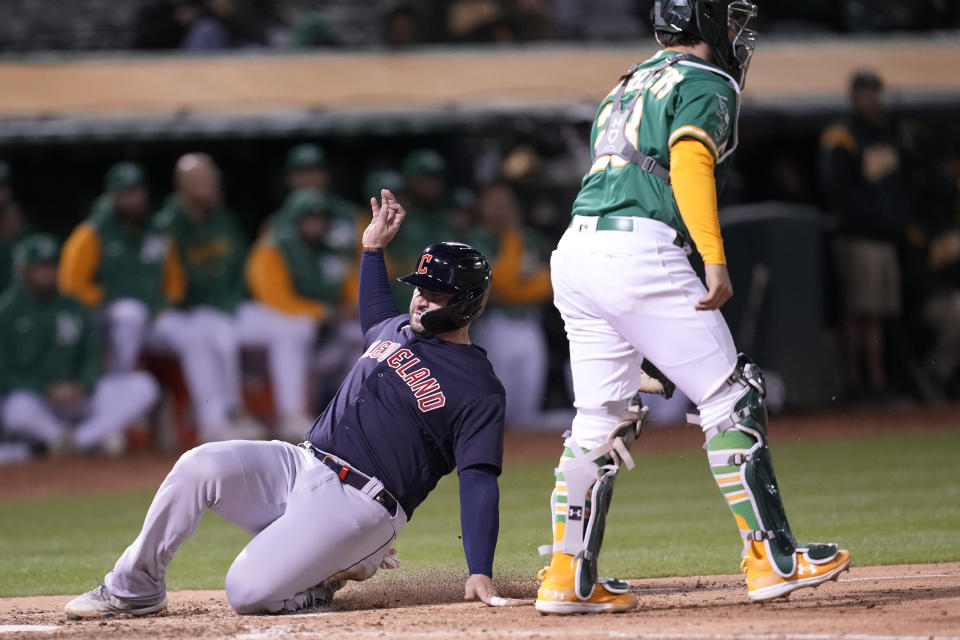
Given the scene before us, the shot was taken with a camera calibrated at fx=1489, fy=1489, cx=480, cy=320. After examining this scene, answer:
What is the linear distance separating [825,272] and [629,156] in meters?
8.64

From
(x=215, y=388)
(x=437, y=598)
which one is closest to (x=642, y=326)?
(x=437, y=598)

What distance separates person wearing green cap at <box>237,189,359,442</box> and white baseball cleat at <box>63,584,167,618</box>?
6451 millimetres

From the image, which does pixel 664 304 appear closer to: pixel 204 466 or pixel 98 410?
pixel 204 466

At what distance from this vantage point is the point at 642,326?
4504 mm

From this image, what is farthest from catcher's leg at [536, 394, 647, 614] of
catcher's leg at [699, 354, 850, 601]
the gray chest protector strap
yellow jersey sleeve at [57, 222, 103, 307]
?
yellow jersey sleeve at [57, 222, 103, 307]

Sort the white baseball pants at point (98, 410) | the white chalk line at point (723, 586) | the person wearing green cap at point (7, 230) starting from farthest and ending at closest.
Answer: the person wearing green cap at point (7, 230) → the white baseball pants at point (98, 410) → the white chalk line at point (723, 586)

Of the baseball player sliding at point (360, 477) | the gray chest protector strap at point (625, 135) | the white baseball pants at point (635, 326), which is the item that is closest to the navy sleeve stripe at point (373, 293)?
the baseball player sliding at point (360, 477)

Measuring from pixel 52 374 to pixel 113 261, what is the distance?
3.18 feet

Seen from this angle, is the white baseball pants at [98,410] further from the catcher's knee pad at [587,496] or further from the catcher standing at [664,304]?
the catcher's knee pad at [587,496]

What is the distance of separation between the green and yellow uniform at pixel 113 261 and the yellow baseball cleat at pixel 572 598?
7.15 meters

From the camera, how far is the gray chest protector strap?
4.59 meters

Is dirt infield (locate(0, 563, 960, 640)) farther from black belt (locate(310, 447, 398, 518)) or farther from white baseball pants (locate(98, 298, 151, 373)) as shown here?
white baseball pants (locate(98, 298, 151, 373))

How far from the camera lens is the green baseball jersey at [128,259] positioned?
1123 centimetres

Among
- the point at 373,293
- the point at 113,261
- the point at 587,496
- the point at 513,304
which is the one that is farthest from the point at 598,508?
the point at 513,304
